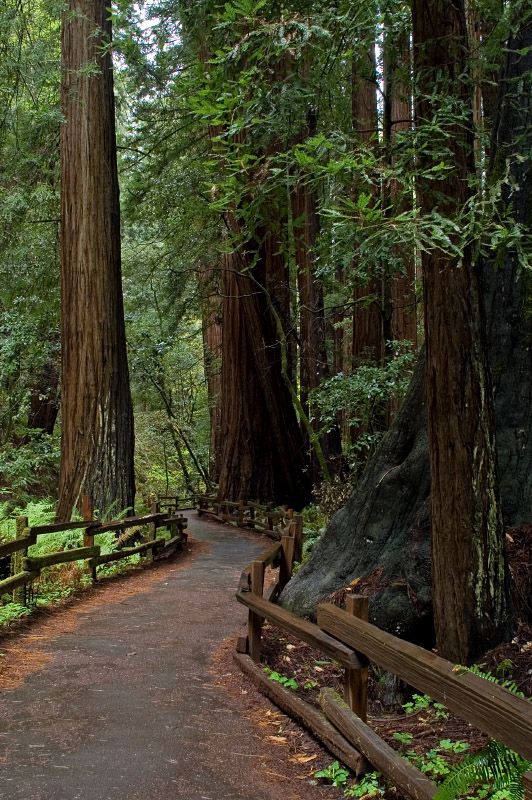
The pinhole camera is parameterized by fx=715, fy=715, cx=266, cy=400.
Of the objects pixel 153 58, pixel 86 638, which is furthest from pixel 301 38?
pixel 153 58

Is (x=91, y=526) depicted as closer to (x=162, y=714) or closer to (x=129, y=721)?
(x=162, y=714)

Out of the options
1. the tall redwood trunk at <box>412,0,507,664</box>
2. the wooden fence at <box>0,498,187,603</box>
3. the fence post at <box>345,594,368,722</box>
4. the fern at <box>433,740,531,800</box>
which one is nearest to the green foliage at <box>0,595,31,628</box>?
the wooden fence at <box>0,498,187,603</box>

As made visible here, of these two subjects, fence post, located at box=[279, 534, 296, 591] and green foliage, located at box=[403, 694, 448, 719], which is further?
fence post, located at box=[279, 534, 296, 591]

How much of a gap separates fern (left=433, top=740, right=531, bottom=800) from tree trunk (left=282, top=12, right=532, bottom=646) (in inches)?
108

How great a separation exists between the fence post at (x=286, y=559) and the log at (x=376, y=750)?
3.54 meters

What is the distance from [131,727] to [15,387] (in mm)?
13003

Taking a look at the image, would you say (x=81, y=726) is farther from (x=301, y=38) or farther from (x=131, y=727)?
(x=301, y=38)

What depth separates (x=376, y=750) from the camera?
3867 mm

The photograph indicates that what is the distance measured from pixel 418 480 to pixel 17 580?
171 inches

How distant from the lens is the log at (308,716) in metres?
4.17

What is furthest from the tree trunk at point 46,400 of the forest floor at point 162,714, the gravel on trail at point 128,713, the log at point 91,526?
the forest floor at point 162,714

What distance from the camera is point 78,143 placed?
12.6 meters

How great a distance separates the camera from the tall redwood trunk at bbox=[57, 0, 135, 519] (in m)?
12.1

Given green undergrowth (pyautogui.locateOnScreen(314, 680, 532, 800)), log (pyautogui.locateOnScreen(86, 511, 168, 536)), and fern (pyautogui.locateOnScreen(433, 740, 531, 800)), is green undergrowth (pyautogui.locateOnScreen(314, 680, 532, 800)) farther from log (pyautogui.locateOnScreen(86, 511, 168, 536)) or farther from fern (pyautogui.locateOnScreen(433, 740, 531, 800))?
log (pyautogui.locateOnScreen(86, 511, 168, 536))
